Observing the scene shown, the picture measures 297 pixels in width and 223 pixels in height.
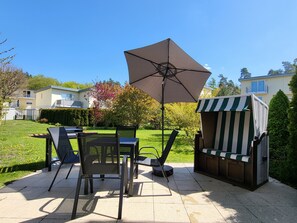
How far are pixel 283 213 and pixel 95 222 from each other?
2.66 meters

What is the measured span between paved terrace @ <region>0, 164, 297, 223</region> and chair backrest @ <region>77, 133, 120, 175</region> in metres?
0.60

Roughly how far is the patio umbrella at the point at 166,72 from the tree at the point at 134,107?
483 inches

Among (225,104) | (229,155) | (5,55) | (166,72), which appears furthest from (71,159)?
(5,55)

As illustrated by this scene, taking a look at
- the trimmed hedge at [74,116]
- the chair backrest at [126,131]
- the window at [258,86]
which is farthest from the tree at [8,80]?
the window at [258,86]

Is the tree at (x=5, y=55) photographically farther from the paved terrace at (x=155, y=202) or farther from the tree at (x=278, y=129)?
the tree at (x=278, y=129)

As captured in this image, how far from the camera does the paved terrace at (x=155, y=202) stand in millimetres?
2541

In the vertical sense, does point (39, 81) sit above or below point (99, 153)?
above

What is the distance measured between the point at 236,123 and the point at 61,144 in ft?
13.2

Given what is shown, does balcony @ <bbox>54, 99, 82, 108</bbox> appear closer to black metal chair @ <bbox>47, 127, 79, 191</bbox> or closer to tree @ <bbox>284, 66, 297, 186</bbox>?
black metal chair @ <bbox>47, 127, 79, 191</bbox>

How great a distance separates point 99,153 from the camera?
2703 millimetres

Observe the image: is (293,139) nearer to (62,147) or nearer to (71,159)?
(71,159)

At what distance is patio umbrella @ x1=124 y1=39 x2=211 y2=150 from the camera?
4.02 meters

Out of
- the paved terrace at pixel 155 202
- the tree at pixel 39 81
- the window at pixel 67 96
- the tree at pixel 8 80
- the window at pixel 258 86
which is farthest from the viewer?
the tree at pixel 39 81

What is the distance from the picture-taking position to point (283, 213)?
2.72 metres
